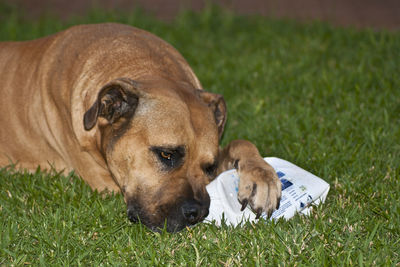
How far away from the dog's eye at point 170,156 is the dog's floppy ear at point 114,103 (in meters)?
0.36

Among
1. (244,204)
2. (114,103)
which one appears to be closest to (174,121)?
(114,103)

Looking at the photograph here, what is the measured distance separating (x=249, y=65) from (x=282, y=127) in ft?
5.94

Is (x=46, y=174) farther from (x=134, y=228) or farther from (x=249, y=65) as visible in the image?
(x=249, y=65)

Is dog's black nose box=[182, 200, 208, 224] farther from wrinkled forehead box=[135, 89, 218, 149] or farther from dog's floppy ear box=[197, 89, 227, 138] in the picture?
dog's floppy ear box=[197, 89, 227, 138]

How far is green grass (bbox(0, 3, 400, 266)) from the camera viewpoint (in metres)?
3.28

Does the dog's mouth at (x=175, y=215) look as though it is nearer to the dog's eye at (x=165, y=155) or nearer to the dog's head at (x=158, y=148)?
the dog's head at (x=158, y=148)

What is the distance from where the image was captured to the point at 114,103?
369 centimetres

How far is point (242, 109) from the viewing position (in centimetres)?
589

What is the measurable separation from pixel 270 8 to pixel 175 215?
6.73 meters

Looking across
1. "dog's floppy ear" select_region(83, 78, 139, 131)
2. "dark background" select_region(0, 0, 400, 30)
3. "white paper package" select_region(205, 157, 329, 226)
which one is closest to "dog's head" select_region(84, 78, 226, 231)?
"dog's floppy ear" select_region(83, 78, 139, 131)

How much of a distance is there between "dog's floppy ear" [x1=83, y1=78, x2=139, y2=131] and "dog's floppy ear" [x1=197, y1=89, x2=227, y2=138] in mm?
551

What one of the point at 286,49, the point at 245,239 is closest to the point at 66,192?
the point at 245,239

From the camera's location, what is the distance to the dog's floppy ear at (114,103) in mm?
3533

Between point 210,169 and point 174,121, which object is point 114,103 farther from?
point 210,169
